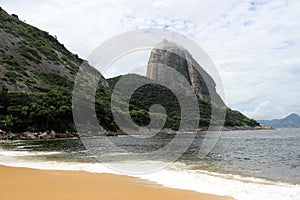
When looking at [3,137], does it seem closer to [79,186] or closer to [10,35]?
[79,186]

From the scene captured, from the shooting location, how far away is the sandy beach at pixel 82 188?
9953 mm

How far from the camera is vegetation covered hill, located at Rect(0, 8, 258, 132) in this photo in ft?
218

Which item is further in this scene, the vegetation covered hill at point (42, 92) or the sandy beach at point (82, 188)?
the vegetation covered hill at point (42, 92)

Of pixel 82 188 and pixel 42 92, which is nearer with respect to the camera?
pixel 82 188

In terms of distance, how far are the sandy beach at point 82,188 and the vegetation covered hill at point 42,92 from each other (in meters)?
51.9

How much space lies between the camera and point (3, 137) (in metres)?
57.8

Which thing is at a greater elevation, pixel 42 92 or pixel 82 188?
pixel 42 92

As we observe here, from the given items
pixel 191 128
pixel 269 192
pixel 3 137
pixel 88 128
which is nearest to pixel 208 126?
pixel 191 128

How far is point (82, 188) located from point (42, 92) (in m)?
80.6

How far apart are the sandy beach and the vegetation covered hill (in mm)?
51931

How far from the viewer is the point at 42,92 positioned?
86562 millimetres

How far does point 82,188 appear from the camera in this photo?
1127cm

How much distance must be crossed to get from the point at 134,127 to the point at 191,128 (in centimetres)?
3347

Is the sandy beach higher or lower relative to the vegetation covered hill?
lower
